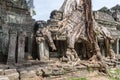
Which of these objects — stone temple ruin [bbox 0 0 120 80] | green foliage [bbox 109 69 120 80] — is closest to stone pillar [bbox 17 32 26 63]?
stone temple ruin [bbox 0 0 120 80]

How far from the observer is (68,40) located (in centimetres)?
801

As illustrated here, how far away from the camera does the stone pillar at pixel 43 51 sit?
7.93 meters

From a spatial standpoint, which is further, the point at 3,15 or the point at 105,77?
the point at 3,15

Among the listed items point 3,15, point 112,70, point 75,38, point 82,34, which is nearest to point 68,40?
point 75,38

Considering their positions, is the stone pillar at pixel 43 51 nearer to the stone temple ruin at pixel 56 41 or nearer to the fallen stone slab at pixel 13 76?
the stone temple ruin at pixel 56 41

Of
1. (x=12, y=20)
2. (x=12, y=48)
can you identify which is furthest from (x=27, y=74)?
(x=12, y=20)

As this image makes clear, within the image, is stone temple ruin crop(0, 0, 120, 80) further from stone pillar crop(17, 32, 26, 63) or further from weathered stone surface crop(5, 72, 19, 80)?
weathered stone surface crop(5, 72, 19, 80)

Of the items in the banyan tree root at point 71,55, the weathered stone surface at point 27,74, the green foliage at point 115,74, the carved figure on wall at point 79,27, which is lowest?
the green foliage at point 115,74

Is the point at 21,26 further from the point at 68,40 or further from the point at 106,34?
the point at 106,34

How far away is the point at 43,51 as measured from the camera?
8.03 meters

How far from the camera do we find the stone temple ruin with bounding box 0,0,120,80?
7.13 metres

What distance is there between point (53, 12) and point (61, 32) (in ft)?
4.00

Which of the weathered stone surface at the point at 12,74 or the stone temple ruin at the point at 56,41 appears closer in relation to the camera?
the weathered stone surface at the point at 12,74

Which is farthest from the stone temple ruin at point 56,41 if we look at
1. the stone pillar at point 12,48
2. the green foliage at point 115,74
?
the green foliage at point 115,74
